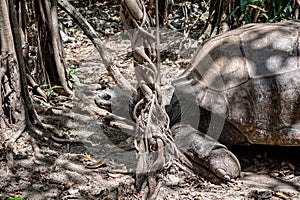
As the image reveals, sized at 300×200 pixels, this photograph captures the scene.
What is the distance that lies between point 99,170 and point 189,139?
35.8 inches

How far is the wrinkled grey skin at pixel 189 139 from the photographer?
12.1 ft

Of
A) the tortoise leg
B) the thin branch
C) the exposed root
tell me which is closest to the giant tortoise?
the tortoise leg

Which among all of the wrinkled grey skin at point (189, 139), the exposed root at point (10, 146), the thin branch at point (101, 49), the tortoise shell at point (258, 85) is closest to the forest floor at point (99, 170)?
the exposed root at point (10, 146)

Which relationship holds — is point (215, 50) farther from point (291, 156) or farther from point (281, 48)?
point (291, 156)

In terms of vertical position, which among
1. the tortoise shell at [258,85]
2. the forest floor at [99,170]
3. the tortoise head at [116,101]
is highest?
the tortoise shell at [258,85]

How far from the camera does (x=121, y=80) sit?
189 inches

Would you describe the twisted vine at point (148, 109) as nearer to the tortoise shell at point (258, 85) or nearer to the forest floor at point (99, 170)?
the forest floor at point (99, 170)

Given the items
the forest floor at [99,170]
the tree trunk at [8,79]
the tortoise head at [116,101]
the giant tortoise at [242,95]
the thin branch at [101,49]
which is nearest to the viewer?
the forest floor at [99,170]

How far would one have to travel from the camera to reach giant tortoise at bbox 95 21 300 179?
3756mm

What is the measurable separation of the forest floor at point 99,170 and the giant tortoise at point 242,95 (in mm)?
221

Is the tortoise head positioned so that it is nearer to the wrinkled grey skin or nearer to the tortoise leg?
the wrinkled grey skin

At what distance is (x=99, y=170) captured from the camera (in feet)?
12.1

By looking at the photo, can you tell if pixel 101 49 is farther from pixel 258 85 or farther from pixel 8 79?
pixel 258 85

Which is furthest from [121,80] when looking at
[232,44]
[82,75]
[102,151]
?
[82,75]
